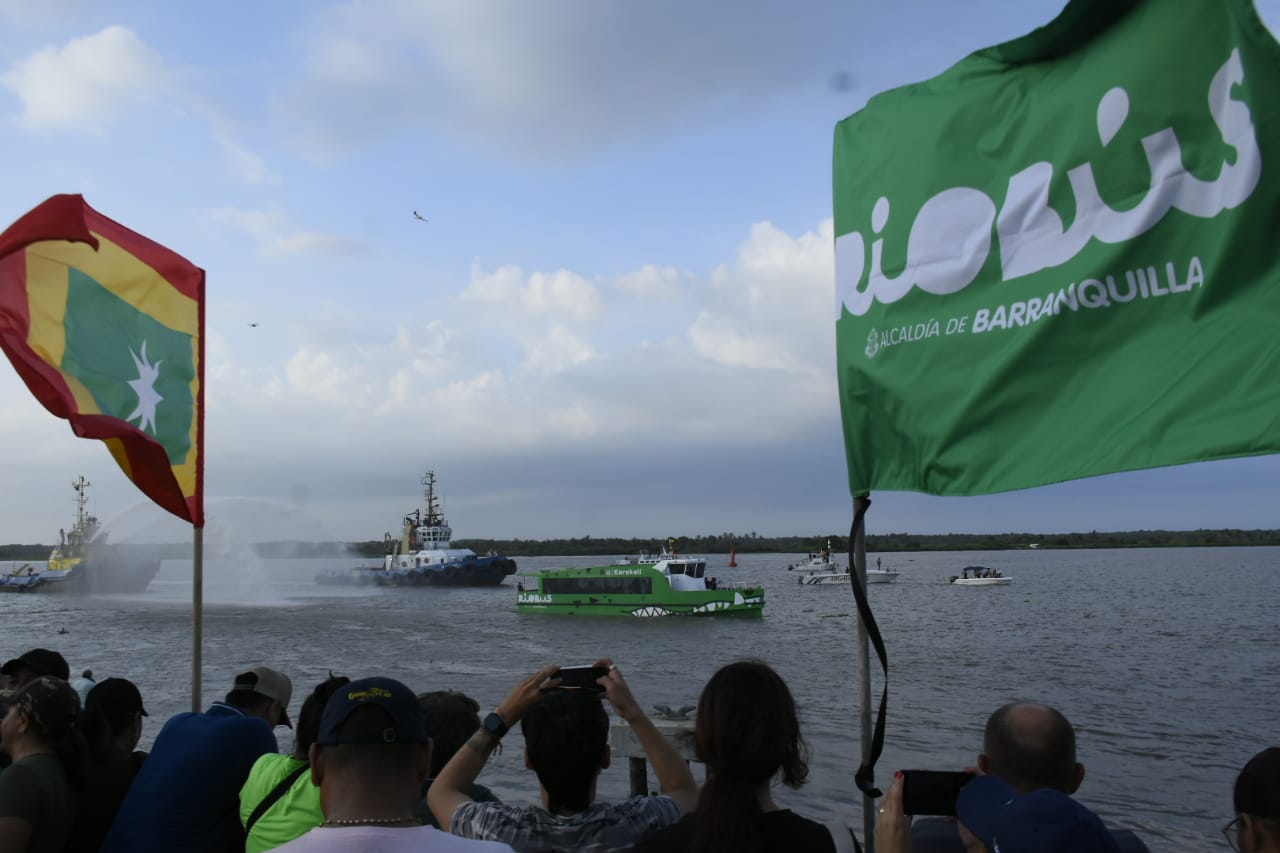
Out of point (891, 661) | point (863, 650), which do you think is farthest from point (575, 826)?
point (891, 661)

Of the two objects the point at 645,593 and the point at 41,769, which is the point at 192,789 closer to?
the point at 41,769

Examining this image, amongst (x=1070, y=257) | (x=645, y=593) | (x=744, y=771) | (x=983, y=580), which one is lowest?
(x=983, y=580)

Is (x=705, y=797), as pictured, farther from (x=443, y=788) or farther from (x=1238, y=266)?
(x=1238, y=266)

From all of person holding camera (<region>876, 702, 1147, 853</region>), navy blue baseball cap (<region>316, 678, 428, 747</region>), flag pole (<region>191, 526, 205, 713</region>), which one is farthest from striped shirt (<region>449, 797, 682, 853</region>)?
flag pole (<region>191, 526, 205, 713</region>)

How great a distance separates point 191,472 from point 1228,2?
6315 millimetres

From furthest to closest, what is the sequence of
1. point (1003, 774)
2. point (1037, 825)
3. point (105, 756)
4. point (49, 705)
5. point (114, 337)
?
point (114, 337), point (105, 756), point (49, 705), point (1003, 774), point (1037, 825)

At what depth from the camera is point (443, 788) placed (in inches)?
117

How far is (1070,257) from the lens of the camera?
369cm

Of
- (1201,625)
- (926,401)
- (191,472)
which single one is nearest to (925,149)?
(926,401)


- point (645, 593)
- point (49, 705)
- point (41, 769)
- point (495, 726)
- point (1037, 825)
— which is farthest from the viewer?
point (645, 593)

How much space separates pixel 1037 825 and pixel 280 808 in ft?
8.27

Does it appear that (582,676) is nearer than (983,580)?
Yes

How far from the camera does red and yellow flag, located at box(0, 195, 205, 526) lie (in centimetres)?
625

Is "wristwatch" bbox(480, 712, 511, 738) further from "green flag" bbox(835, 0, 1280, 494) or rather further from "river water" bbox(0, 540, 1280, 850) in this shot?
"river water" bbox(0, 540, 1280, 850)
